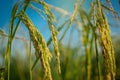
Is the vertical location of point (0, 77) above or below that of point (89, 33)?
below

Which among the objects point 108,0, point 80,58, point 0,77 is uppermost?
point 108,0

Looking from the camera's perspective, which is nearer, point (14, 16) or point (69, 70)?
point (14, 16)

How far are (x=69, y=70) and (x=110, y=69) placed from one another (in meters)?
1.34

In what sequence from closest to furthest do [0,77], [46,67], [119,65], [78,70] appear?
[46,67]
[0,77]
[78,70]
[119,65]

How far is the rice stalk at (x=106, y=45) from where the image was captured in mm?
1514

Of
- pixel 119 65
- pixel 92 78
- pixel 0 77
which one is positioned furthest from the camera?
pixel 119 65

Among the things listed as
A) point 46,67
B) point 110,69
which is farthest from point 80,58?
point 46,67

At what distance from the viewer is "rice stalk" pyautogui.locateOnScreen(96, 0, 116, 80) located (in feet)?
4.97

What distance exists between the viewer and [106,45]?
Result: 1.53m

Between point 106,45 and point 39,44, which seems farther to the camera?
point 106,45

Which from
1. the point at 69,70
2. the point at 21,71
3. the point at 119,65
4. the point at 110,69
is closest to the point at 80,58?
the point at 69,70

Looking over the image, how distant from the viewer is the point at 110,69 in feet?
5.04

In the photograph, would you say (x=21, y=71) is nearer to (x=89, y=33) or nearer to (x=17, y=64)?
(x=17, y=64)

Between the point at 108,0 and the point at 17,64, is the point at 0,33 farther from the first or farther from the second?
the point at 17,64
